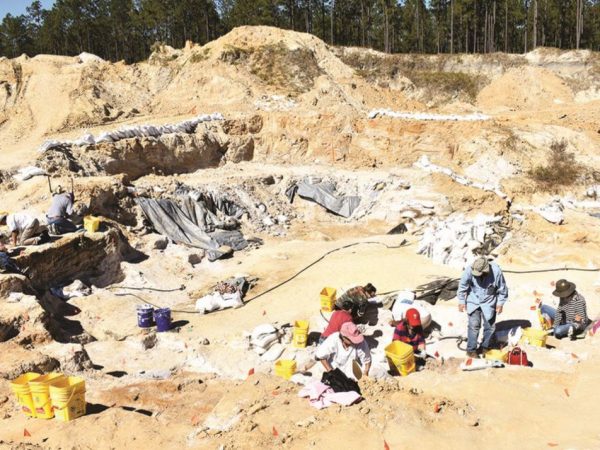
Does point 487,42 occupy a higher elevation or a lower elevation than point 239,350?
higher

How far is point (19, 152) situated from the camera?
16828 millimetres

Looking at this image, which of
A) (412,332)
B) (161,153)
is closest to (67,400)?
(412,332)

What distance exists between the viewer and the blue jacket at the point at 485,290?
6.96m

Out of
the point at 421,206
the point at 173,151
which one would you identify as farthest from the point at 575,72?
the point at 173,151

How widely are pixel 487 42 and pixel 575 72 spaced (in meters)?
12.5

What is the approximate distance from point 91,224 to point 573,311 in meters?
10.1

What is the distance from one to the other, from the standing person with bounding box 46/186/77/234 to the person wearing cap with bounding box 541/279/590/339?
9.99 meters

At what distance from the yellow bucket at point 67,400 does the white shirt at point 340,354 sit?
2782mm

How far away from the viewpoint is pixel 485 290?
7.02 metres

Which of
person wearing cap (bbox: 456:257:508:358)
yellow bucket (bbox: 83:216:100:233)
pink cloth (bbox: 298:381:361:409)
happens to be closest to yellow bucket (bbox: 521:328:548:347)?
person wearing cap (bbox: 456:257:508:358)

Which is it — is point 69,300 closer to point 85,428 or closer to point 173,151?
point 85,428

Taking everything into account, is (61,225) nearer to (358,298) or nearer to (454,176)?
(358,298)

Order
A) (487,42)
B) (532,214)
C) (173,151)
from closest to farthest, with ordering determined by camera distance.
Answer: (532,214)
(173,151)
(487,42)

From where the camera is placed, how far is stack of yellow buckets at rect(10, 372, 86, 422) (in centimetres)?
569
